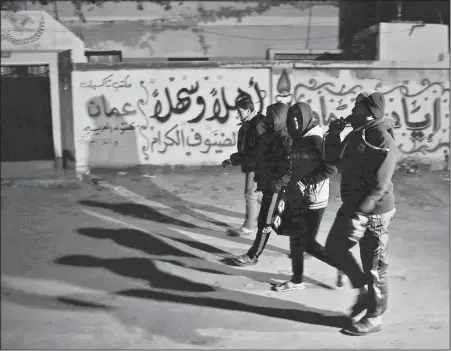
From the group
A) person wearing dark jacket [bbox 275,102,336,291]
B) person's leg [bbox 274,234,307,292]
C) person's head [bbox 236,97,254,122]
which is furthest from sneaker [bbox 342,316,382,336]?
person's head [bbox 236,97,254,122]

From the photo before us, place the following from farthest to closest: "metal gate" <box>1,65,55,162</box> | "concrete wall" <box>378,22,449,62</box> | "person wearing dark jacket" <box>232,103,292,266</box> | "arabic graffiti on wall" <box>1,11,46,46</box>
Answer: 1. "concrete wall" <box>378,22,449,62</box>
2. "metal gate" <box>1,65,55,162</box>
3. "arabic graffiti on wall" <box>1,11,46,46</box>
4. "person wearing dark jacket" <box>232,103,292,266</box>

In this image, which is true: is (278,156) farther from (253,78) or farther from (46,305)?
(253,78)

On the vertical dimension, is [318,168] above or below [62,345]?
above

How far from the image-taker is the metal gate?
31.8 feet

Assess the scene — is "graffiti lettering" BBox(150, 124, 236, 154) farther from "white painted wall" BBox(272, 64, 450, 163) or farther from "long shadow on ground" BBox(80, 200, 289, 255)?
"long shadow on ground" BBox(80, 200, 289, 255)

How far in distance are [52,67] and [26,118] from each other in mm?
1144

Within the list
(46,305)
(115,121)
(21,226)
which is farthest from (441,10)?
(46,305)

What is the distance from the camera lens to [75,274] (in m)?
5.05

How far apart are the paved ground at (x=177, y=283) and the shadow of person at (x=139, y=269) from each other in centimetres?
1

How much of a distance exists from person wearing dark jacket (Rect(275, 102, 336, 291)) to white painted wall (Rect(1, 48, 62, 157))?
6.50 meters

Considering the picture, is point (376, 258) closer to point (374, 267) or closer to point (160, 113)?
point (374, 267)

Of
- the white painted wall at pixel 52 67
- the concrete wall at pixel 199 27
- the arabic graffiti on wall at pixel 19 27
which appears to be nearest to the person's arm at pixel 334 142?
the white painted wall at pixel 52 67

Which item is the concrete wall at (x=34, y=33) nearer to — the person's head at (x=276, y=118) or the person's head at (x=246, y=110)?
the person's head at (x=246, y=110)

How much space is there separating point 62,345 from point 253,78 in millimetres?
6998
